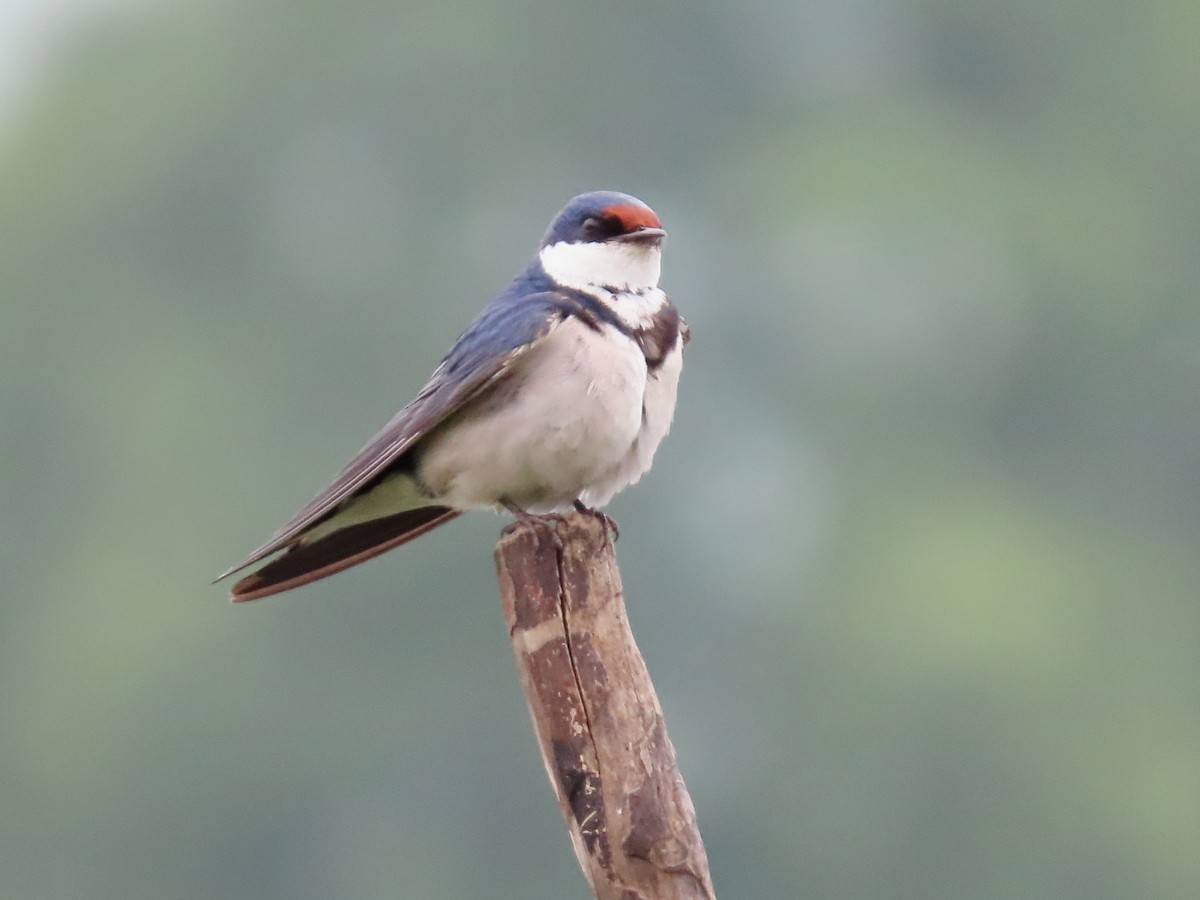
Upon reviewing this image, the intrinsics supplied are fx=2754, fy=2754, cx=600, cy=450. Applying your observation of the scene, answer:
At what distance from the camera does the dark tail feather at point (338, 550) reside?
5469 mm

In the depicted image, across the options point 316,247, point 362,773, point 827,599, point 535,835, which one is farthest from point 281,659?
point 316,247

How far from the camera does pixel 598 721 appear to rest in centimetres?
446

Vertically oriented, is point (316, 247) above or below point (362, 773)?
above

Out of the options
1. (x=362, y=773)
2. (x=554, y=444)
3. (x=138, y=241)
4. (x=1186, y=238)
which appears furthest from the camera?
(x=1186, y=238)

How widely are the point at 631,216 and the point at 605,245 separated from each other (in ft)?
0.29

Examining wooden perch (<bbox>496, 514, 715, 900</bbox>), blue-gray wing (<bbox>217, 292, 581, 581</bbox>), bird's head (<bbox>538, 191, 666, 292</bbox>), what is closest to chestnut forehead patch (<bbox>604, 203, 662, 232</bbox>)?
bird's head (<bbox>538, 191, 666, 292</bbox>)

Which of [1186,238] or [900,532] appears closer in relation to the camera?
[900,532]

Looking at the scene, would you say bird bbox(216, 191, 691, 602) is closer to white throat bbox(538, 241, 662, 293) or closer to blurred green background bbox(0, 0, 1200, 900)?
white throat bbox(538, 241, 662, 293)

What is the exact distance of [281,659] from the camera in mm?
26766

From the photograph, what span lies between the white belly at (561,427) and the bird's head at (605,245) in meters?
0.21

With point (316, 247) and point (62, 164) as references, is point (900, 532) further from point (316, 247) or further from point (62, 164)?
point (62, 164)

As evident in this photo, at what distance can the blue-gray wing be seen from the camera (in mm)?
5266

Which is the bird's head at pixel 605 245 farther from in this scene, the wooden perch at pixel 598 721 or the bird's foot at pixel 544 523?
the wooden perch at pixel 598 721

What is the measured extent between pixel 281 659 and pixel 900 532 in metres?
7.42
